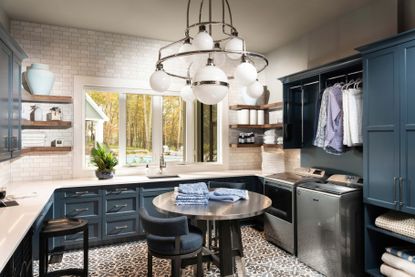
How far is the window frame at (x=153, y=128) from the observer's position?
13.6 ft

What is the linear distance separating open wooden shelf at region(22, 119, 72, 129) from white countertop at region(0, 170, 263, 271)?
2.44ft

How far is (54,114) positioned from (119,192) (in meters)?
1.39

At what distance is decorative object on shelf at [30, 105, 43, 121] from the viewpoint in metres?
3.80

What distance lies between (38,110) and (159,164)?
6.04 ft

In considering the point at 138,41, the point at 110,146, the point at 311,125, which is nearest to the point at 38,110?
the point at 110,146

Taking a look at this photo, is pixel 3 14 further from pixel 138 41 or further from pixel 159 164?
pixel 159 164

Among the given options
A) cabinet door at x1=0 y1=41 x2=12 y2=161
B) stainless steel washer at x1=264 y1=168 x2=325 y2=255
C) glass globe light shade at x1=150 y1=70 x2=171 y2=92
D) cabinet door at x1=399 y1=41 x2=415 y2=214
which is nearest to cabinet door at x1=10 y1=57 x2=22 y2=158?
cabinet door at x1=0 y1=41 x2=12 y2=161

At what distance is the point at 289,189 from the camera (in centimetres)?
361

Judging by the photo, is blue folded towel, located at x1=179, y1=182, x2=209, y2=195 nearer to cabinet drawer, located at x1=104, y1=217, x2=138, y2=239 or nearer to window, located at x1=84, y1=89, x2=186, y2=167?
cabinet drawer, located at x1=104, y1=217, x2=138, y2=239

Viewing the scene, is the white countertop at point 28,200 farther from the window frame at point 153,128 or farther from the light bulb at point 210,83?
the light bulb at point 210,83

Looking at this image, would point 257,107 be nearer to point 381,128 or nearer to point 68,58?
point 381,128

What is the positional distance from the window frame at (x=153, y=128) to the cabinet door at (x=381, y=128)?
8.50 feet

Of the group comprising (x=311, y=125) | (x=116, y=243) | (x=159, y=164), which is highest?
(x=311, y=125)

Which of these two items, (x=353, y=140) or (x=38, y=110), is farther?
(x=38, y=110)
